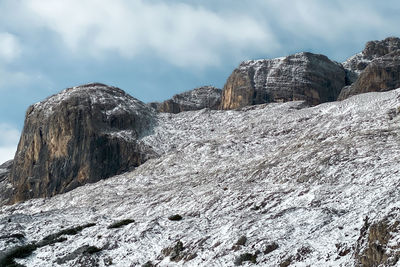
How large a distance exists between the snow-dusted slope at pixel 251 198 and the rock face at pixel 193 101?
62.2 metres

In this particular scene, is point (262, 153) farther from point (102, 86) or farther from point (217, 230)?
point (102, 86)

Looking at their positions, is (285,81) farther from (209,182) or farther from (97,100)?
(209,182)

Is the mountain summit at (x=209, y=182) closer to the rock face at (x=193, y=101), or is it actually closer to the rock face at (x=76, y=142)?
the rock face at (x=76, y=142)

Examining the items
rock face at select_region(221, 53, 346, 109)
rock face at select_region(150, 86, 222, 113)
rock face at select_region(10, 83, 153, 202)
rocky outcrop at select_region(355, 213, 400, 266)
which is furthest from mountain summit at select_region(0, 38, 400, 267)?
rock face at select_region(150, 86, 222, 113)

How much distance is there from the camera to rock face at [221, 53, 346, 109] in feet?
354

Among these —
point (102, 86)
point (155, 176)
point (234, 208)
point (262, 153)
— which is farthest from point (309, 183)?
point (102, 86)

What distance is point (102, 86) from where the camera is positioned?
9331cm

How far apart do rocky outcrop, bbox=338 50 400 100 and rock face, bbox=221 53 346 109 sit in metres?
13.6

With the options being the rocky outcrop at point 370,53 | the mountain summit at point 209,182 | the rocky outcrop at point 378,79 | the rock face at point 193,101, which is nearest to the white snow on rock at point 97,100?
the mountain summit at point 209,182

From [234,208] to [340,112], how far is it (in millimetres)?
30028

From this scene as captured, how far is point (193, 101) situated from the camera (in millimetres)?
135875

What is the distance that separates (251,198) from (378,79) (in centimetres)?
6609

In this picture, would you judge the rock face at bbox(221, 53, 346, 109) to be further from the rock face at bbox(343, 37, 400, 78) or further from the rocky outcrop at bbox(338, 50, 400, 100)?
the rock face at bbox(343, 37, 400, 78)

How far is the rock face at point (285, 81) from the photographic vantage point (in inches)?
4251
